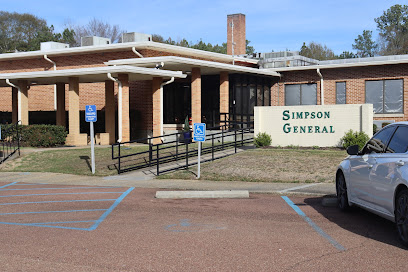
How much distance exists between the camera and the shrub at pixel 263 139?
2017 cm

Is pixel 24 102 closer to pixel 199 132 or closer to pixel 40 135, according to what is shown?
pixel 40 135

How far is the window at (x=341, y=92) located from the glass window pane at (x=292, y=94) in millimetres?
2416

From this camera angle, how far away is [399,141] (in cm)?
761

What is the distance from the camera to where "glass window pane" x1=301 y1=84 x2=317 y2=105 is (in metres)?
30.1

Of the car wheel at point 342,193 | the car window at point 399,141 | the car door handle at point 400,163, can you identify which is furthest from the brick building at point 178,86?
the car door handle at point 400,163

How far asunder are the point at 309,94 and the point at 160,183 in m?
17.5

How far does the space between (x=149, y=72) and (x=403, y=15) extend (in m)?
71.4

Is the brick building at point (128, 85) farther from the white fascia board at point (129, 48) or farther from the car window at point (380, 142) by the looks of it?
the car window at point (380, 142)

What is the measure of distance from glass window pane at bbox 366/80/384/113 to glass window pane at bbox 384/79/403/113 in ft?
0.86

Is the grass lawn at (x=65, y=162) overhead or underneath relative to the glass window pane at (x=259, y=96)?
underneath

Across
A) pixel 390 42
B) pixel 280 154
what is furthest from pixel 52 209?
pixel 390 42

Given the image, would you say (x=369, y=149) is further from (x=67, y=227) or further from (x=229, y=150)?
(x=229, y=150)

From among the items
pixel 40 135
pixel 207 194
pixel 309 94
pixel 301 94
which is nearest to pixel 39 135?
pixel 40 135

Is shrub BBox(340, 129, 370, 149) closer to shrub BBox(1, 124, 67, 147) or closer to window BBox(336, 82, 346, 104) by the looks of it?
window BBox(336, 82, 346, 104)
